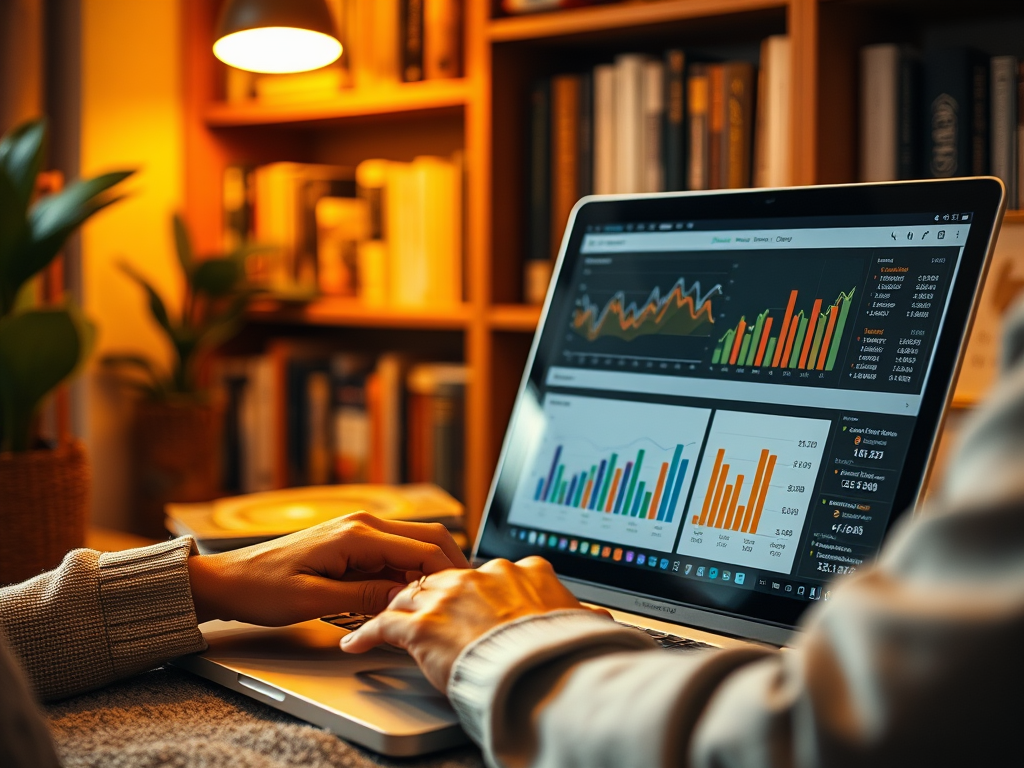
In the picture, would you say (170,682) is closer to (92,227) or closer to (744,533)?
(744,533)

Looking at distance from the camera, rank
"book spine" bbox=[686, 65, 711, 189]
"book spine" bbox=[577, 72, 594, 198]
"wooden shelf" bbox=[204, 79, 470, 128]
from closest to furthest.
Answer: "book spine" bbox=[686, 65, 711, 189] < "book spine" bbox=[577, 72, 594, 198] < "wooden shelf" bbox=[204, 79, 470, 128]

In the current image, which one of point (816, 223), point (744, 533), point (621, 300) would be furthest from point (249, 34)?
point (744, 533)

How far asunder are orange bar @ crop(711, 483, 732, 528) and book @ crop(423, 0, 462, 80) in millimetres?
1340

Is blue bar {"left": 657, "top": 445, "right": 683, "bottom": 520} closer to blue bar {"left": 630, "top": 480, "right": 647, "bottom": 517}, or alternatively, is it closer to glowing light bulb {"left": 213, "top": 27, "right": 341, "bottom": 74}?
blue bar {"left": 630, "top": 480, "right": 647, "bottom": 517}

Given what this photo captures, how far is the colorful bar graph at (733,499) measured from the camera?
2.49 ft

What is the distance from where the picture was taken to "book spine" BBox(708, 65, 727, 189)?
160cm

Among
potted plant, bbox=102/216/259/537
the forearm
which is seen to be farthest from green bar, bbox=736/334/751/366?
potted plant, bbox=102/216/259/537

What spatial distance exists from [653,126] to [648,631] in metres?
1.08

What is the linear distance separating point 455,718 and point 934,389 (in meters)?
0.38

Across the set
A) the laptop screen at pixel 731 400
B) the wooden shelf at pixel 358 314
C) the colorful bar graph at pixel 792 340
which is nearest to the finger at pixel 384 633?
the laptop screen at pixel 731 400

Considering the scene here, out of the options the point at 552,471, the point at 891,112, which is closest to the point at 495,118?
the point at 891,112

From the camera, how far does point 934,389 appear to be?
699 mm

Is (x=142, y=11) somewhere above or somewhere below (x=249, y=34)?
above

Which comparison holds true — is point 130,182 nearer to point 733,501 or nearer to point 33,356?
point 33,356
